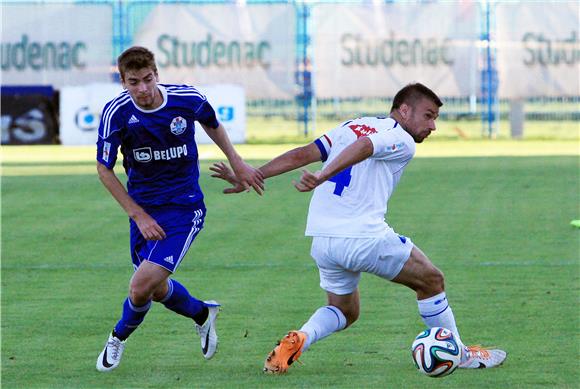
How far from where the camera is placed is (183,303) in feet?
27.0

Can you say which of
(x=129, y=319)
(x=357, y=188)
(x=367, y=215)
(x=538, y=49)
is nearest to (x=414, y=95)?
(x=357, y=188)

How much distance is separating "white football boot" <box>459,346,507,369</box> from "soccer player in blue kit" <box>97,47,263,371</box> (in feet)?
4.93

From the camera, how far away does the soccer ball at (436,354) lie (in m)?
7.21

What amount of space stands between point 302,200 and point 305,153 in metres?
10.8

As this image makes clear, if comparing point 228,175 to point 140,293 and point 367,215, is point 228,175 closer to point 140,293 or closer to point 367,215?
point 140,293

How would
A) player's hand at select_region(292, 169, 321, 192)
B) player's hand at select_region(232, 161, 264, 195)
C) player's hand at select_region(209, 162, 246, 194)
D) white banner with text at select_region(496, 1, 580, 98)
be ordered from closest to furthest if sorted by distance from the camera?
player's hand at select_region(292, 169, 321, 192), player's hand at select_region(232, 161, 264, 195), player's hand at select_region(209, 162, 246, 194), white banner with text at select_region(496, 1, 580, 98)

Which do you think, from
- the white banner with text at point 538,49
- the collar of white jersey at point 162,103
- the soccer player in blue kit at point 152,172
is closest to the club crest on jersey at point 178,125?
the soccer player in blue kit at point 152,172

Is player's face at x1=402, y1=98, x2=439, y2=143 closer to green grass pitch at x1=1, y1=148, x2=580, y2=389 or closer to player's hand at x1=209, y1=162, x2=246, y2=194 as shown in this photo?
player's hand at x1=209, y1=162, x2=246, y2=194

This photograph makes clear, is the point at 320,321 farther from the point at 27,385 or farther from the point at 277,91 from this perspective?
the point at 277,91

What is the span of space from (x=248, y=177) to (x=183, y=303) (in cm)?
91

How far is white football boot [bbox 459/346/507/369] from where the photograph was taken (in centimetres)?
760

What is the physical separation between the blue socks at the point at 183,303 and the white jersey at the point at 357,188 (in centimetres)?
110

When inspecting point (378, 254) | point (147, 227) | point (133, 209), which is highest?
A: point (133, 209)

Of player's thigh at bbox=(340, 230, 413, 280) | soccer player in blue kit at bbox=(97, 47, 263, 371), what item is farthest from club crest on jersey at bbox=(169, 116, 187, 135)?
player's thigh at bbox=(340, 230, 413, 280)
